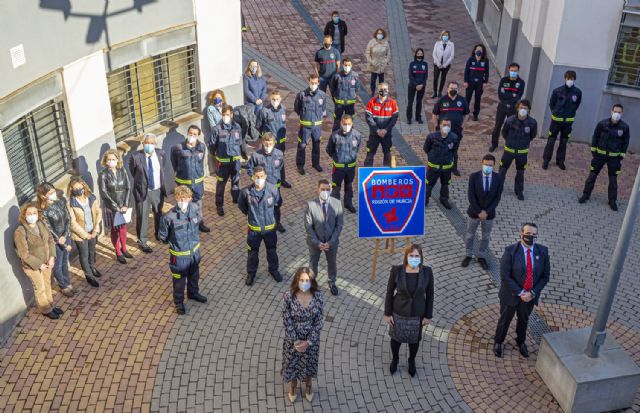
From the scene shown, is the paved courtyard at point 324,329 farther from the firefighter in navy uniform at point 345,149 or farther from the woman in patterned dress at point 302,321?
the firefighter in navy uniform at point 345,149

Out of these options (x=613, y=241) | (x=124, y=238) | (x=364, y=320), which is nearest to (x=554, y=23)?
(x=613, y=241)

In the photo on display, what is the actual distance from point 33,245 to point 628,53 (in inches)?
472

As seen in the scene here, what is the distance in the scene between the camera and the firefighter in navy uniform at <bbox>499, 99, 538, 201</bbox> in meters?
12.7

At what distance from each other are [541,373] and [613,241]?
4.04 m

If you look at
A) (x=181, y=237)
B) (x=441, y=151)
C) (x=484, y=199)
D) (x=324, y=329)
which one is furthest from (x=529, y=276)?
(x=181, y=237)

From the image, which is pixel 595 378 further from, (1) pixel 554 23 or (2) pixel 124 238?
(1) pixel 554 23

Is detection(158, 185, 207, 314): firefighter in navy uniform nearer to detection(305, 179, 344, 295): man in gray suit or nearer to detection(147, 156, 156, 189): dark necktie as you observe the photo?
detection(305, 179, 344, 295): man in gray suit

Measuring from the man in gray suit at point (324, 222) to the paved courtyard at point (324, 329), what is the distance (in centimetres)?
83

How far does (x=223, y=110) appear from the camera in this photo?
1212 cm

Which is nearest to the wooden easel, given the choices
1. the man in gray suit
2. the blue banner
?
the blue banner

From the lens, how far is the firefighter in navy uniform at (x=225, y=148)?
12.1m

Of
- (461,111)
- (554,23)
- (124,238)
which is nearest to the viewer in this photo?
→ (124,238)

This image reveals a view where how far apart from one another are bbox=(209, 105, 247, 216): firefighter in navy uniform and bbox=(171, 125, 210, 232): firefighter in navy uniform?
0.62 meters

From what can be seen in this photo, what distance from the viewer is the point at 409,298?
27.3 ft
